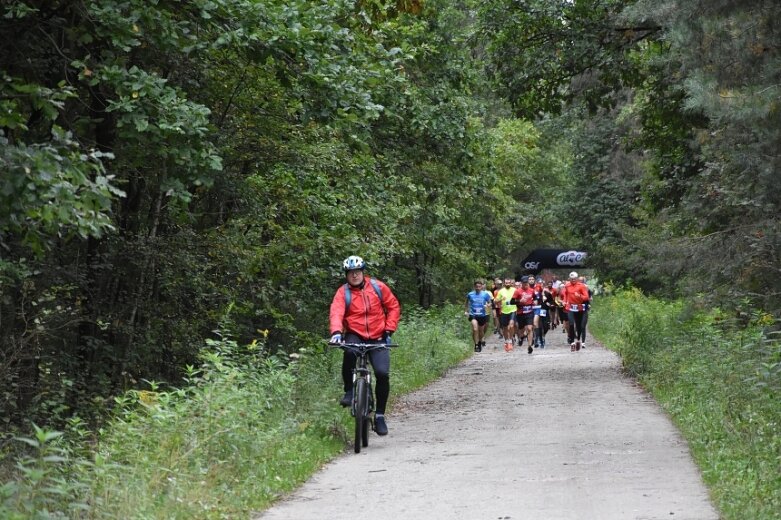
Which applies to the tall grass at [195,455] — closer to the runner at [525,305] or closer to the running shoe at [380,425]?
the running shoe at [380,425]

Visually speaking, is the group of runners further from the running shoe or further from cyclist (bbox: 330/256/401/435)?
cyclist (bbox: 330/256/401/435)

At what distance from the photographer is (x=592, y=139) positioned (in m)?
50.8

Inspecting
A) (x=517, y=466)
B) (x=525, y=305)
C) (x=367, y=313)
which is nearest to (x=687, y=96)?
(x=367, y=313)

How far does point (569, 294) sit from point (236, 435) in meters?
18.7

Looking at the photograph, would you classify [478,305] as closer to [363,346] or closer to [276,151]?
[276,151]

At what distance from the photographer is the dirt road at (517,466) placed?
328 inches

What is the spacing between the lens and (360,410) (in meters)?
11.9

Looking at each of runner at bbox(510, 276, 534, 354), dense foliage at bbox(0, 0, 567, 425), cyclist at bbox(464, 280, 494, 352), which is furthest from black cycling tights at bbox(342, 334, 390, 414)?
runner at bbox(510, 276, 534, 354)

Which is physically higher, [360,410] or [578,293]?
[578,293]

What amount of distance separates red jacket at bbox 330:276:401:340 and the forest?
1.88 meters

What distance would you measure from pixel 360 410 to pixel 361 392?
209mm

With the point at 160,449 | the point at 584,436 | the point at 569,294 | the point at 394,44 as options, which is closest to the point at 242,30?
the point at 160,449

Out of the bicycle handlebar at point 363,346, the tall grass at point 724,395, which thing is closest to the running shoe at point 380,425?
the bicycle handlebar at point 363,346

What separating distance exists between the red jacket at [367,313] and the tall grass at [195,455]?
94cm
